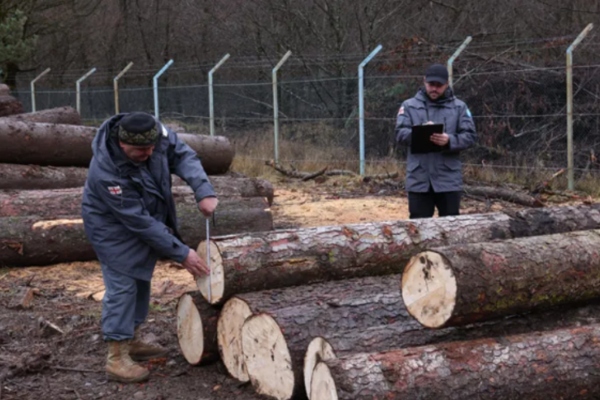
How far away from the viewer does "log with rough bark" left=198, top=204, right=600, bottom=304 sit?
4.94 meters

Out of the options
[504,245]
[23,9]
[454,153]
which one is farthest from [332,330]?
[23,9]

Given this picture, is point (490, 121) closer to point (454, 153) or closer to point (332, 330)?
point (454, 153)

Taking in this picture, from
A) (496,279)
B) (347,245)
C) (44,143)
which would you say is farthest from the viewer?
(44,143)

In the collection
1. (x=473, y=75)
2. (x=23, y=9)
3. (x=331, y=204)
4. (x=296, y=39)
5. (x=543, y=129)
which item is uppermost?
(x=23, y=9)

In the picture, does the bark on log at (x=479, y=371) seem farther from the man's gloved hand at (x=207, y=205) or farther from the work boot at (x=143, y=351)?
the work boot at (x=143, y=351)

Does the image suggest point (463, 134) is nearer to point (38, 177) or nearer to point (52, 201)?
point (52, 201)

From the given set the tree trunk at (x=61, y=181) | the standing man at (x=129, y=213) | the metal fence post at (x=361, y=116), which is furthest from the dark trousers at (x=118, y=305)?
the metal fence post at (x=361, y=116)

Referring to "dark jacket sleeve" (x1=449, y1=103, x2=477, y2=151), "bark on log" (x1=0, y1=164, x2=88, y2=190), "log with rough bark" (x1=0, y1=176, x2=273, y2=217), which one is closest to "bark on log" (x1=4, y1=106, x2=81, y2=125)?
"bark on log" (x1=0, y1=164, x2=88, y2=190)

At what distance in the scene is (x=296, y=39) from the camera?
21703 millimetres

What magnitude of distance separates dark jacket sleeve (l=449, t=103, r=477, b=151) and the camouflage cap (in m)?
2.80

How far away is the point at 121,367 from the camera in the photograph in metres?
4.97

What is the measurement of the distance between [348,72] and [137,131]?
588 inches

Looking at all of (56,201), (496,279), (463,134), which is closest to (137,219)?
(496,279)

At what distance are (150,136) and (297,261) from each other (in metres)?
1.25
